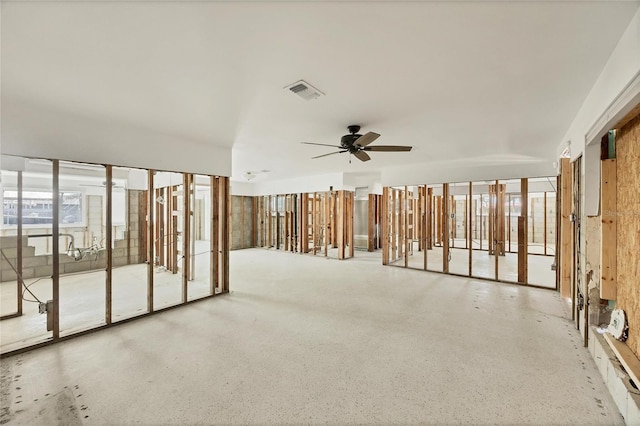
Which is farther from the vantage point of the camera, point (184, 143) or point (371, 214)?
point (371, 214)

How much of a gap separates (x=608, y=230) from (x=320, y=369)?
2.75 metres

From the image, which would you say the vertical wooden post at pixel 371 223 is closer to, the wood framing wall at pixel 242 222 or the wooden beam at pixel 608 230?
the wood framing wall at pixel 242 222

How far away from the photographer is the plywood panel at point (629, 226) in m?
1.93

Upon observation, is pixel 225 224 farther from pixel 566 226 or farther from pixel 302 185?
pixel 566 226

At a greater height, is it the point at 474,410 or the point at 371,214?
the point at 371,214

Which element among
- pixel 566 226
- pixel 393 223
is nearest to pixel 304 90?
pixel 566 226

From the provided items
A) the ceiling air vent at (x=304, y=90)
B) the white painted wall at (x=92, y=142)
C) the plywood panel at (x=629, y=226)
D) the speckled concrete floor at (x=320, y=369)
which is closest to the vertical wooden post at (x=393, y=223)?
the speckled concrete floor at (x=320, y=369)

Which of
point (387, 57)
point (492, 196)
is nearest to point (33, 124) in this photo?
point (387, 57)

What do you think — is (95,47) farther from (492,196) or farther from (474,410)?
(492,196)

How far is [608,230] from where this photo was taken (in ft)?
7.62

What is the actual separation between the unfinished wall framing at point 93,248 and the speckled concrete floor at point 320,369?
1.70 feet

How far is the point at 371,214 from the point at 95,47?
8101 millimetres

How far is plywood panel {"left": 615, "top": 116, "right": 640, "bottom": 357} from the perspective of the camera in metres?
1.93

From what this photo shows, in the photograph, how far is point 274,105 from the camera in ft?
9.09
